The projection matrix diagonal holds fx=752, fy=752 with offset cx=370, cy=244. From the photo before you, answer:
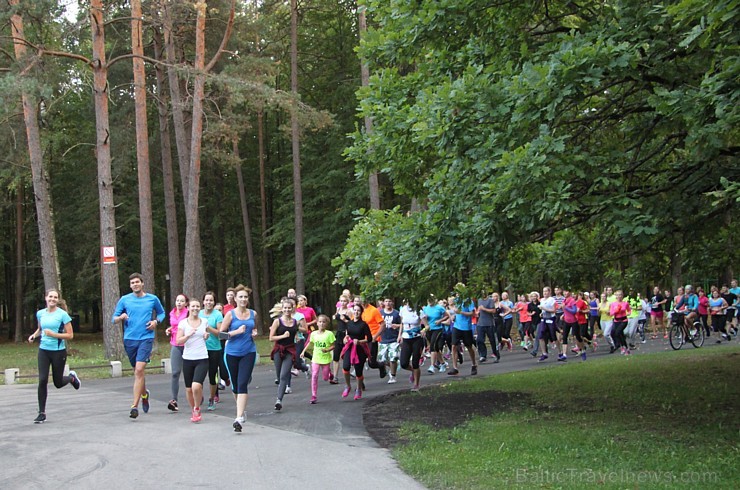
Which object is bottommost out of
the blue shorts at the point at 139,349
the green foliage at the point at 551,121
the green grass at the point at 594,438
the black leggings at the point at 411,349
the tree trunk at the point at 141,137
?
the green grass at the point at 594,438

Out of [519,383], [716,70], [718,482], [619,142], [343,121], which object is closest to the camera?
[718,482]

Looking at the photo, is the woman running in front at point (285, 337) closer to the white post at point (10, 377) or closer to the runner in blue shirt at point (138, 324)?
the runner in blue shirt at point (138, 324)

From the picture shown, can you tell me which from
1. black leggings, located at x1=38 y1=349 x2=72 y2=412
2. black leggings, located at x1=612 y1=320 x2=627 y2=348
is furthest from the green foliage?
black leggings, located at x1=612 y1=320 x2=627 y2=348

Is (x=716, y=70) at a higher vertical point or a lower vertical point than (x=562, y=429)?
higher

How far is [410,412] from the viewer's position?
458 inches

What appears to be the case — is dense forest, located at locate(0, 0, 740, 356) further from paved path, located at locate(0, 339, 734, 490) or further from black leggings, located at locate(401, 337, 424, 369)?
paved path, located at locate(0, 339, 734, 490)

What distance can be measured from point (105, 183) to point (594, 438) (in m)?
16.8

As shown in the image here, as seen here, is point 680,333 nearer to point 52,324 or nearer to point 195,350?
point 195,350

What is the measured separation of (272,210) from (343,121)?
11.3 meters

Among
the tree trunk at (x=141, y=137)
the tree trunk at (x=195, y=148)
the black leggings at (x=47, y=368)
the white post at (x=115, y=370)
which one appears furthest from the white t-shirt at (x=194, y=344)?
the tree trunk at (x=141, y=137)

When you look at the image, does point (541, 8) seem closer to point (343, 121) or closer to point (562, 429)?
point (562, 429)

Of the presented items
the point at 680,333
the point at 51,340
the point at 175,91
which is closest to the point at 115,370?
the point at 51,340

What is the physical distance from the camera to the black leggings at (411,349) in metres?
14.5

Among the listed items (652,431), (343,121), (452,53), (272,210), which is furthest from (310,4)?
(652,431)
